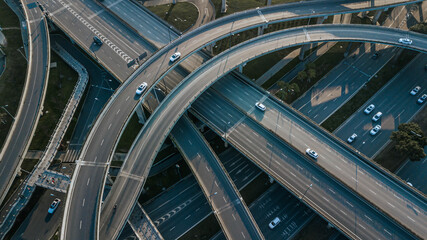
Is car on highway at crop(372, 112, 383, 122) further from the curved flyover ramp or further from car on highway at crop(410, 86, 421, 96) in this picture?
the curved flyover ramp

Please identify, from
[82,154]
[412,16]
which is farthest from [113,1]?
[412,16]

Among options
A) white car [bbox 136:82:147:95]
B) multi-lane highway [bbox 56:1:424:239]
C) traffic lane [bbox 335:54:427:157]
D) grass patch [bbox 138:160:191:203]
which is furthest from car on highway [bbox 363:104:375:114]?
white car [bbox 136:82:147:95]

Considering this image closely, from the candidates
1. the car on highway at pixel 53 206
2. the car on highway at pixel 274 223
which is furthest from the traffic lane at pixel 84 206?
the car on highway at pixel 274 223

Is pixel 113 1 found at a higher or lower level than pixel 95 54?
higher

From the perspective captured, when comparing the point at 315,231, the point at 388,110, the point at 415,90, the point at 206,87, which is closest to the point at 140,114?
the point at 206,87

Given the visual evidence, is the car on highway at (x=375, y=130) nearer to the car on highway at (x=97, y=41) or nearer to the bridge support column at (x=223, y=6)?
the bridge support column at (x=223, y=6)

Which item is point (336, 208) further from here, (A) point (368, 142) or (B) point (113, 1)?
(B) point (113, 1)
